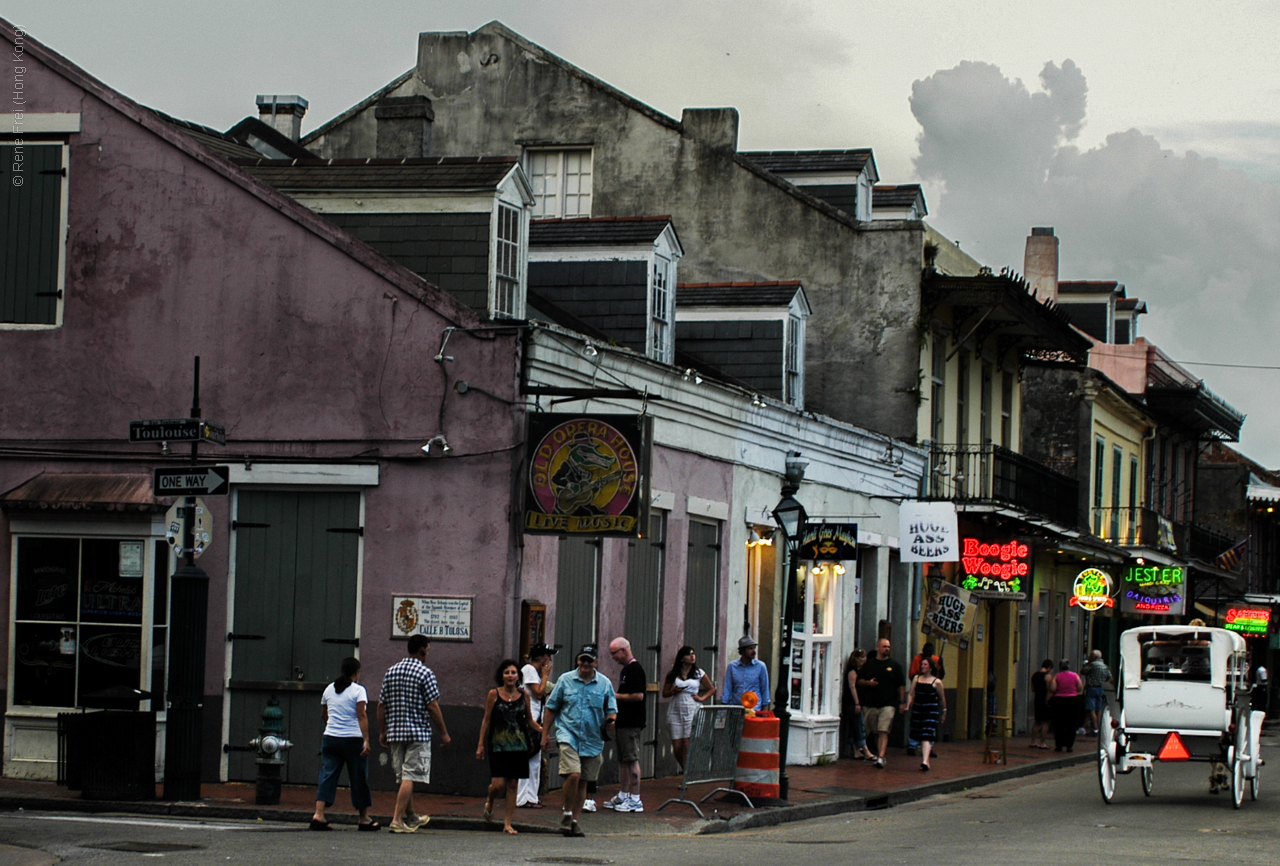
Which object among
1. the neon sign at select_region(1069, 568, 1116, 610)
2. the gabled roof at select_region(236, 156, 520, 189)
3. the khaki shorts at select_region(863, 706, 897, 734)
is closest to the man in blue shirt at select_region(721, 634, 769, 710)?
the khaki shorts at select_region(863, 706, 897, 734)

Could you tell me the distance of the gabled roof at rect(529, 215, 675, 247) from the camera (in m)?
21.0

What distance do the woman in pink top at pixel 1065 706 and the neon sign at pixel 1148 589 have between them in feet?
35.9

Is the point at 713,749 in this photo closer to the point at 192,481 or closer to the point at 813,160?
the point at 192,481

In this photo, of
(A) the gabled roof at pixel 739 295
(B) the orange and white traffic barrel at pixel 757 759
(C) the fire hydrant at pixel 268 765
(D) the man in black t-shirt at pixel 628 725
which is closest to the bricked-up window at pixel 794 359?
(A) the gabled roof at pixel 739 295

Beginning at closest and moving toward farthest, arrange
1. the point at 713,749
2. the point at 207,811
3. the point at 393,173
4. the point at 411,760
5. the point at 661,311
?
the point at 411,760 → the point at 207,811 → the point at 713,749 → the point at 393,173 → the point at 661,311

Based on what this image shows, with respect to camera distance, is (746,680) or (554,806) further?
(746,680)

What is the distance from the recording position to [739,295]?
24609mm

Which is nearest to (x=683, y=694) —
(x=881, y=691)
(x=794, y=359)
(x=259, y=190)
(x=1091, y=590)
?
(x=881, y=691)

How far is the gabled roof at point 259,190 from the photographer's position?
1669 centimetres

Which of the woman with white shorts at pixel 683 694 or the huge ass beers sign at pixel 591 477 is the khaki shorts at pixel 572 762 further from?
the woman with white shorts at pixel 683 694

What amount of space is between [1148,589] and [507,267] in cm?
2603

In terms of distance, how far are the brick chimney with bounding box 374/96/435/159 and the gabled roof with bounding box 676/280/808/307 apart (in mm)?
4117

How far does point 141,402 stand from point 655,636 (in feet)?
19.4

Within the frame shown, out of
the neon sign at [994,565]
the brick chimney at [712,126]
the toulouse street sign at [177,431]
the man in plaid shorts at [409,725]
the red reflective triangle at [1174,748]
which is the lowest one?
the red reflective triangle at [1174,748]
